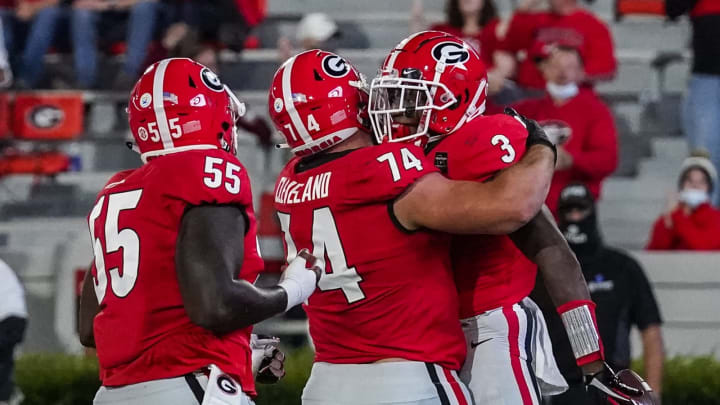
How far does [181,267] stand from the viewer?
3553mm

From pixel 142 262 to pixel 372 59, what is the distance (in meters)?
6.56

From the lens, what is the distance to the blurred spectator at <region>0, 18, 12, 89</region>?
30.7 feet

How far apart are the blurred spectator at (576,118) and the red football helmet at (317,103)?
392cm

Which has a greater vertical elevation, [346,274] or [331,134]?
[331,134]

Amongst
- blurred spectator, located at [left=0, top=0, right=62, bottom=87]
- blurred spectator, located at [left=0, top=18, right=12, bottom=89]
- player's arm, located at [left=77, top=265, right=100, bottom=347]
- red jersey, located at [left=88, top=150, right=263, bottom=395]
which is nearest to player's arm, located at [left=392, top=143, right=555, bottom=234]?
red jersey, located at [left=88, top=150, right=263, bottom=395]

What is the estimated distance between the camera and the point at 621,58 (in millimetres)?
10031

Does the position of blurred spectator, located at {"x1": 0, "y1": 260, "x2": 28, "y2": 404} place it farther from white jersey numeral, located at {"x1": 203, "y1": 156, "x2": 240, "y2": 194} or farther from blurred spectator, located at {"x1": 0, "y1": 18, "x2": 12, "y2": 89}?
blurred spectator, located at {"x1": 0, "y1": 18, "x2": 12, "y2": 89}

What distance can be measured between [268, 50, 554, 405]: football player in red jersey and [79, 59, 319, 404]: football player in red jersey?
209 mm

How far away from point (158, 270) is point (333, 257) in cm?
58

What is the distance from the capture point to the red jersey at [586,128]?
8008 mm

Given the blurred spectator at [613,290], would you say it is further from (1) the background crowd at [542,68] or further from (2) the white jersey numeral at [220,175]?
(2) the white jersey numeral at [220,175]

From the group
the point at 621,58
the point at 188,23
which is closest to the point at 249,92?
the point at 188,23

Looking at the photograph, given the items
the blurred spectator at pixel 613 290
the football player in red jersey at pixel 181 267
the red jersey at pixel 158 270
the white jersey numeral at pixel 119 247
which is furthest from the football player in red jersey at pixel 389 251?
the blurred spectator at pixel 613 290

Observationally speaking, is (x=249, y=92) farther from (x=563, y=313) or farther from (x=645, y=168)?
(x=563, y=313)
